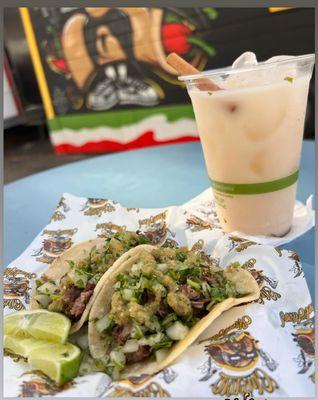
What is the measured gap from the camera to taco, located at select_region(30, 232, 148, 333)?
1031mm

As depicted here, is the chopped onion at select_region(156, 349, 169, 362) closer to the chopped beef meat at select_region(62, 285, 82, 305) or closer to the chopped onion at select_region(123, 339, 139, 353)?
the chopped onion at select_region(123, 339, 139, 353)

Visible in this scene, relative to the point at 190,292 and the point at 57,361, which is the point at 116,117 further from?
the point at 57,361

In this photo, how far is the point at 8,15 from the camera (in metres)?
4.52

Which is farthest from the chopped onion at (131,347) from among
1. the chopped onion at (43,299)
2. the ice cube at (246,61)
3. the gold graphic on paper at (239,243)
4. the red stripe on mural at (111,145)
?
the red stripe on mural at (111,145)

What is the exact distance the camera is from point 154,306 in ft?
3.09

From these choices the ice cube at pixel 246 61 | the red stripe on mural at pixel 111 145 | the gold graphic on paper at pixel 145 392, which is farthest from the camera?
the red stripe on mural at pixel 111 145

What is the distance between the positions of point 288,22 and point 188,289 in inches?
122

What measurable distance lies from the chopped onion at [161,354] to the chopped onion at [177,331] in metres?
0.03

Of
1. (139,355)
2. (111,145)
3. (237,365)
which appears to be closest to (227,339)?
(237,365)

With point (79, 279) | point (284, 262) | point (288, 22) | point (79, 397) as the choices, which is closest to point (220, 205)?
point (284, 262)

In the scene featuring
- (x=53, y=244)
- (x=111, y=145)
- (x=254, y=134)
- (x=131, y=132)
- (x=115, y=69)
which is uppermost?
(x=254, y=134)

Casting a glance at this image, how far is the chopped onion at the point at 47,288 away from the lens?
110 cm

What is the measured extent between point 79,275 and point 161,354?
11.4 inches

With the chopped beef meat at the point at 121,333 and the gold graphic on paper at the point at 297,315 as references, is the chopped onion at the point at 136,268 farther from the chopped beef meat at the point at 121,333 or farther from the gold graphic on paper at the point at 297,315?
the gold graphic on paper at the point at 297,315
